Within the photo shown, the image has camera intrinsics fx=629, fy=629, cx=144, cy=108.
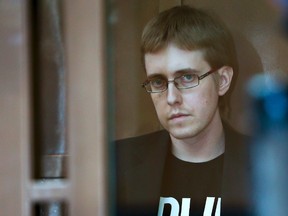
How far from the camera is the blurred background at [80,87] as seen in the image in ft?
4.70

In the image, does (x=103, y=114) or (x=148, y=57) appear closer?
(x=103, y=114)

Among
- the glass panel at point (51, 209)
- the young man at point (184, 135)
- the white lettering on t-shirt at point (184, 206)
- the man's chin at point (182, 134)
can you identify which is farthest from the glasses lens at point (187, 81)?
the glass panel at point (51, 209)

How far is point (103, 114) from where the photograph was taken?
1.43 m

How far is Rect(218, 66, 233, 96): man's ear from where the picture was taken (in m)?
1.47

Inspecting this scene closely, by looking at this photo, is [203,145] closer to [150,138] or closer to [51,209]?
[150,138]

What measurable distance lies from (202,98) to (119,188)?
291 millimetres

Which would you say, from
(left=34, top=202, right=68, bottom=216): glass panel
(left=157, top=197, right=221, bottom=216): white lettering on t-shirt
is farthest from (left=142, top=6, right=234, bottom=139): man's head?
(left=34, top=202, right=68, bottom=216): glass panel

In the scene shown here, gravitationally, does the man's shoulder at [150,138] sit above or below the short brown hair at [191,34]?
below

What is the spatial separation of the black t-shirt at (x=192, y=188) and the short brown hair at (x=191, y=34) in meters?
0.25

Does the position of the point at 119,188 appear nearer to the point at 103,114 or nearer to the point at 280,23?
the point at 103,114

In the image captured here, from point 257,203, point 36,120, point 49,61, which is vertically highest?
point 49,61

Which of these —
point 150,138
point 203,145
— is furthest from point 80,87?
point 203,145

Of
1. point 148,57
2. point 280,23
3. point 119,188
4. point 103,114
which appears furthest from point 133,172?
point 280,23

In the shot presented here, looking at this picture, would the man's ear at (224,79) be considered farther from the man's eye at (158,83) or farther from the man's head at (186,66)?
the man's eye at (158,83)
